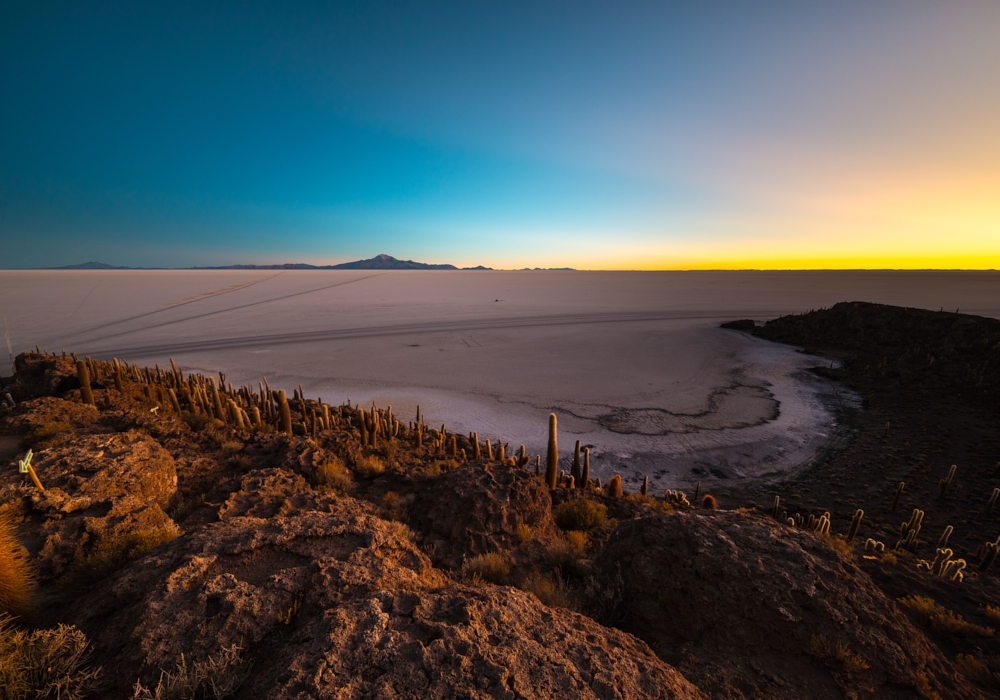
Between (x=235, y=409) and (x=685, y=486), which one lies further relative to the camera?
(x=685, y=486)

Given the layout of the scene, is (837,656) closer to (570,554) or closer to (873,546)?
(570,554)

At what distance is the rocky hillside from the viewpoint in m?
2.61

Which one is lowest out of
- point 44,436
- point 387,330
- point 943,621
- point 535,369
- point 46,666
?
point 535,369

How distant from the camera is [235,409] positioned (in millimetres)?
10641

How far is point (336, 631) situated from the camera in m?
2.72

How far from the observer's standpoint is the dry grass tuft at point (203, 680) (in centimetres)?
243

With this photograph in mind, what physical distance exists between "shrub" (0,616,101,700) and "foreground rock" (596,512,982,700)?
4.69m

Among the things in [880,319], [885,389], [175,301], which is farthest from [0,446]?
[175,301]

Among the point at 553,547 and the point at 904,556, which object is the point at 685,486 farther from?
the point at 553,547

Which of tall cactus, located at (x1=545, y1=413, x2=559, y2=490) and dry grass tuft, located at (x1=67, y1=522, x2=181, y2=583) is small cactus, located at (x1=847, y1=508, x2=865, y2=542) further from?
dry grass tuft, located at (x1=67, y1=522, x2=181, y2=583)

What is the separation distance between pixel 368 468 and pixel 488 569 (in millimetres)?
4475

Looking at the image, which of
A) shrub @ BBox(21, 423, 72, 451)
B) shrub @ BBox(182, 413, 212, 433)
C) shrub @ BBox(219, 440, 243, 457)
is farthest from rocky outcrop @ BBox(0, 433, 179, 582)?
shrub @ BBox(182, 413, 212, 433)

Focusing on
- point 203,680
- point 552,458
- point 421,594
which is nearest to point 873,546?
point 552,458

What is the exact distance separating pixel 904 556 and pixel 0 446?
18.5 m
